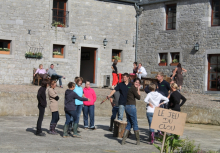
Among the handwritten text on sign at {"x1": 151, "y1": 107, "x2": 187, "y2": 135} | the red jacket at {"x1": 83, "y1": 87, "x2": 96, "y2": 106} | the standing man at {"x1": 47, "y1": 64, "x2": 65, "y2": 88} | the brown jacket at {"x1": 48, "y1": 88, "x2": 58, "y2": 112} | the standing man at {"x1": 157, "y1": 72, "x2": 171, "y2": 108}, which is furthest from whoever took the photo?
the standing man at {"x1": 47, "y1": 64, "x2": 65, "y2": 88}

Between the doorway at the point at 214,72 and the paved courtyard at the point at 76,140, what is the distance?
25.4ft

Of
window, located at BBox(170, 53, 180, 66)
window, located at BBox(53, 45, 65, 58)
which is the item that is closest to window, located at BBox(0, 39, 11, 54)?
window, located at BBox(53, 45, 65, 58)

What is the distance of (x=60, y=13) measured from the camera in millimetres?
20375

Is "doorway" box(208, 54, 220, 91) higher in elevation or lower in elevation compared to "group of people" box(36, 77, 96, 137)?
higher

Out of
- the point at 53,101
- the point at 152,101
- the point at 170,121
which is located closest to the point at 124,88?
the point at 152,101

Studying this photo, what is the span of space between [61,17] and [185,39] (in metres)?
7.07

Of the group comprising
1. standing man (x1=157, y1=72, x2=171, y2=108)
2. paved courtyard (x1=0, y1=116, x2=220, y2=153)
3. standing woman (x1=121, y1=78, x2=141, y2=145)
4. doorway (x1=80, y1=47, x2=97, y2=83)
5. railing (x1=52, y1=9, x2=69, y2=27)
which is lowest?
paved courtyard (x1=0, y1=116, x2=220, y2=153)

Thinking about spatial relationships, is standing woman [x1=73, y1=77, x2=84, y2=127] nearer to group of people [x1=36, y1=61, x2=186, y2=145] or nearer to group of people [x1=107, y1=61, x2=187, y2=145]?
group of people [x1=36, y1=61, x2=186, y2=145]

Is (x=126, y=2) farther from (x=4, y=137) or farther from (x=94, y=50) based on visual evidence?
(x=4, y=137)

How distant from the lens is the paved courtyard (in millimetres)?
7438

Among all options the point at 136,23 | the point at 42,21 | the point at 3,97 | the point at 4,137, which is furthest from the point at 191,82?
the point at 4,137

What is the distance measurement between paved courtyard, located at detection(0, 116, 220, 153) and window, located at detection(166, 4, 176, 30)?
10.5 metres

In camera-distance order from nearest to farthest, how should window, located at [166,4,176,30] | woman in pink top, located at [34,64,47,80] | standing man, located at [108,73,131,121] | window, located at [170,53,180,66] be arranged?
1. standing man, located at [108,73,131,121]
2. woman in pink top, located at [34,64,47,80]
3. window, located at [170,53,180,66]
4. window, located at [166,4,176,30]

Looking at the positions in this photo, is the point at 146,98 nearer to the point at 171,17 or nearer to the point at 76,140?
the point at 76,140
